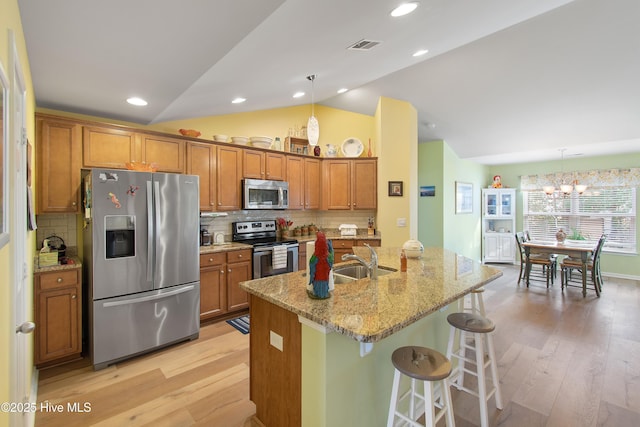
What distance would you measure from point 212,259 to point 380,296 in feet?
8.13

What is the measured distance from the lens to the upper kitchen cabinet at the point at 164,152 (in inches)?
131

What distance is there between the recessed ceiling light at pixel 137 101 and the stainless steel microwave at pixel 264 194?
153 cm

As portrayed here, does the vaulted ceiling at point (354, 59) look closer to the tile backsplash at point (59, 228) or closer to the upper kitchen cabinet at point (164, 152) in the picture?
the upper kitchen cabinet at point (164, 152)

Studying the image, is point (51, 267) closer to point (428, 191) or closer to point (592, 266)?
point (428, 191)

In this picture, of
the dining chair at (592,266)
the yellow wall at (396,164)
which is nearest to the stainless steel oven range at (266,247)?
the yellow wall at (396,164)

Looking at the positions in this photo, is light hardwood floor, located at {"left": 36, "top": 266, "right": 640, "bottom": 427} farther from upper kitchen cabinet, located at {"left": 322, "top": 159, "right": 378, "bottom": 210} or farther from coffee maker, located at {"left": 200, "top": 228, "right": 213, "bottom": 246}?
upper kitchen cabinet, located at {"left": 322, "top": 159, "right": 378, "bottom": 210}

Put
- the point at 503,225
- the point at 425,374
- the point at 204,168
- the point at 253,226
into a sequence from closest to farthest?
the point at 425,374 < the point at 204,168 < the point at 253,226 < the point at 503,225

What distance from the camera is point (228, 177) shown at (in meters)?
4.01

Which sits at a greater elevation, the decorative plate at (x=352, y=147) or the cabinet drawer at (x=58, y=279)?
the decorative plate at (x=352, y=147)

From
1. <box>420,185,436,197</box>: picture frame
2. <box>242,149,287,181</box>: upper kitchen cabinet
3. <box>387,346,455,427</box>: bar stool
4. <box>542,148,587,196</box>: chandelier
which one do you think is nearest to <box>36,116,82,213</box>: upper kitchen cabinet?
<box>242,149,287,181</box>: upper kitchen cabinet

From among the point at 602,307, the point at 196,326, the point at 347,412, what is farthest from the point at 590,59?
the point at 196,326

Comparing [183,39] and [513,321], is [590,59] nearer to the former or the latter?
[513,321]

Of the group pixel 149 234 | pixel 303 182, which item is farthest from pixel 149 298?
pixel 303 182

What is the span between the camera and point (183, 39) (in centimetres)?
183
